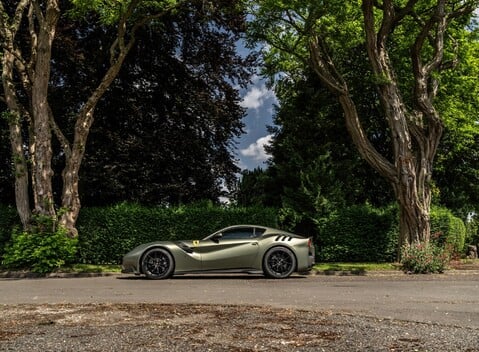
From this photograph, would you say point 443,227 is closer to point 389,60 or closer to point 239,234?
point 389,60

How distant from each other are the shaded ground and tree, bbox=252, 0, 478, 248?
37.2ft

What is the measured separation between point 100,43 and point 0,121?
4868 millimetres

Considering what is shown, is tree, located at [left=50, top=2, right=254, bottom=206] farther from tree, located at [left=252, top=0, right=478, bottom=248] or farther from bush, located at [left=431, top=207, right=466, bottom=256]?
bush, located at [left=431, top=207, right=466, bottom=256]

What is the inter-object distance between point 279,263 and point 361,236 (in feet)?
23.3

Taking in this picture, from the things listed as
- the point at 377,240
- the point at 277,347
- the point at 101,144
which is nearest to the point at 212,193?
the point at 101,144

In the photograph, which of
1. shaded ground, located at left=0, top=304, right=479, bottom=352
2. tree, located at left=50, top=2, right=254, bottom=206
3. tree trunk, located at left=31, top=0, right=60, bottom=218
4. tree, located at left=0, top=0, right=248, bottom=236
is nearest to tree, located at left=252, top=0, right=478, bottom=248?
tree, located at left=50, top=2, right=254, bottom=206

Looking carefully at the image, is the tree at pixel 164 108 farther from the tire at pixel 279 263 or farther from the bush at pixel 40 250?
the tire at pixel 279 263

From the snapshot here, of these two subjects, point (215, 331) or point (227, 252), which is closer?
point (215, 331)

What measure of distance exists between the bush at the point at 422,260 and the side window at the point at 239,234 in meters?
5.34

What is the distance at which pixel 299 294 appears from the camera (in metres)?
10.5

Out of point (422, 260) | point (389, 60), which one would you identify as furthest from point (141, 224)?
point (389, 60)

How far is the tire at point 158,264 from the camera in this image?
13984mm

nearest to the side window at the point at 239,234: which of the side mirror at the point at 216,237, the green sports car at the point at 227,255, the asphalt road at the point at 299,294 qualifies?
the green sports car at the point at 227,255

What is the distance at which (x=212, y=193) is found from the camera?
2294 cm
